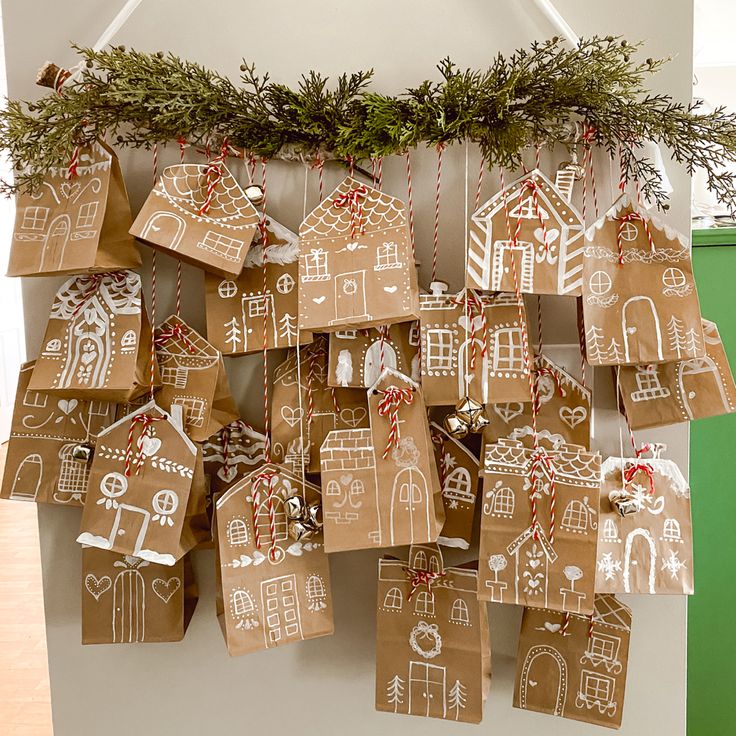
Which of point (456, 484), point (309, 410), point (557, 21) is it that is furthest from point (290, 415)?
point (557, 21)

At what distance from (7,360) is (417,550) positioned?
399 centimetres

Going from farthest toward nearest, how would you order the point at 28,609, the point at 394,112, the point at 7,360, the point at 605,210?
the point at 7,360
the point at 28,609
the point at 605,210
the point at 394,112

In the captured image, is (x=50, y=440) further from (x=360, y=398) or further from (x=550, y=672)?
(x=550, y=672)

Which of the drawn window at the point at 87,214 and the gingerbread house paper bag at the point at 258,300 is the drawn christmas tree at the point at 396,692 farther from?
the drawn window at the point at 87,214

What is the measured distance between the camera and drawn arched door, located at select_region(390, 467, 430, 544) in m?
0.83

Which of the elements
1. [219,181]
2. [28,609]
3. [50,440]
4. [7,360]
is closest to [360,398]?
[219,181]

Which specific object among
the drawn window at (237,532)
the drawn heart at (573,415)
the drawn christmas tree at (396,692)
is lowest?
the drawn christmas tree at (396,692)

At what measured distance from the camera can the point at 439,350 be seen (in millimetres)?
848

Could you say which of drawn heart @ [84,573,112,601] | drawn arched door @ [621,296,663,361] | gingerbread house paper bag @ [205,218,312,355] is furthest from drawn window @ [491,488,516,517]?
drawn heart @ [84,573,112,601]

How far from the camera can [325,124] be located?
861 millimetres

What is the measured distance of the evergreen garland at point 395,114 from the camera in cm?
81

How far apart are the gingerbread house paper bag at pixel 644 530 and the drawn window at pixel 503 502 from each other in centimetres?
12

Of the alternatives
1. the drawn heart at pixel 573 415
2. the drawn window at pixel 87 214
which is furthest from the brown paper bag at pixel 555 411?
the drawn window at pixel 87 214

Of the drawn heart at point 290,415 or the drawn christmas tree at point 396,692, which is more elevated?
the drawn heart at point 290,415
